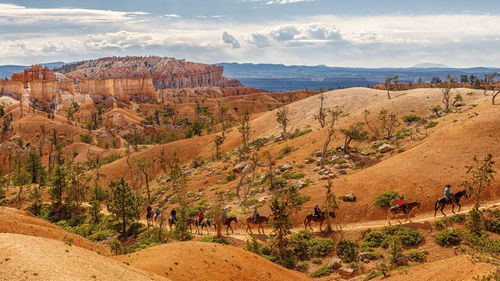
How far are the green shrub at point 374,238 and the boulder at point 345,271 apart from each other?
12.5ft

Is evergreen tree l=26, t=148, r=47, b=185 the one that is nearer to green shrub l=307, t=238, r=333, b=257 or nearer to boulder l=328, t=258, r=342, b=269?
green shrub l=307, t=238, r=333, b=257

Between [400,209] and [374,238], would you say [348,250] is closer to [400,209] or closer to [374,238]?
[374,238]

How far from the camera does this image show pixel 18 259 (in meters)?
14.8

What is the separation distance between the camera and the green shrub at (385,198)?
3122cm

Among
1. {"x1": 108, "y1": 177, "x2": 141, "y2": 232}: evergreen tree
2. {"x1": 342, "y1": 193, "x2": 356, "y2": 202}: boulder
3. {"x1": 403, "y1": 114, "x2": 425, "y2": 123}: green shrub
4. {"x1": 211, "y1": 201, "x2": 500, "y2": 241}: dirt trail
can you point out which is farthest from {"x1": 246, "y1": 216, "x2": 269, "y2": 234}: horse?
{"x1": 403, "y1": 114, "x2": 425, "y2": 123}: green shrub

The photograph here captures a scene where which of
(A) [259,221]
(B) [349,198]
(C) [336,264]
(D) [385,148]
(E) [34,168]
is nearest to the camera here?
(C) [336,264]

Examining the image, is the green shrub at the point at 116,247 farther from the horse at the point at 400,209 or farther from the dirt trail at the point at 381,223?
the horse at the point at 400,209

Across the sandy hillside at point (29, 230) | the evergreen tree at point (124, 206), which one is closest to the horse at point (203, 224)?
the evergreen tree at point (124, 206)

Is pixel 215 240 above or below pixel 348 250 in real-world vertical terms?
below

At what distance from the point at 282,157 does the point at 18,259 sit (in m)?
41.8

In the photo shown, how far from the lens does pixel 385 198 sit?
3138 centimetres

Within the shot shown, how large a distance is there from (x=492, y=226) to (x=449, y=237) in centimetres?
385

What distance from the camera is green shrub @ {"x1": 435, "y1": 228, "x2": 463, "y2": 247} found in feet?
76.1

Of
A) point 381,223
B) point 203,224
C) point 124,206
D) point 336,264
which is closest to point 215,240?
point 203,224
